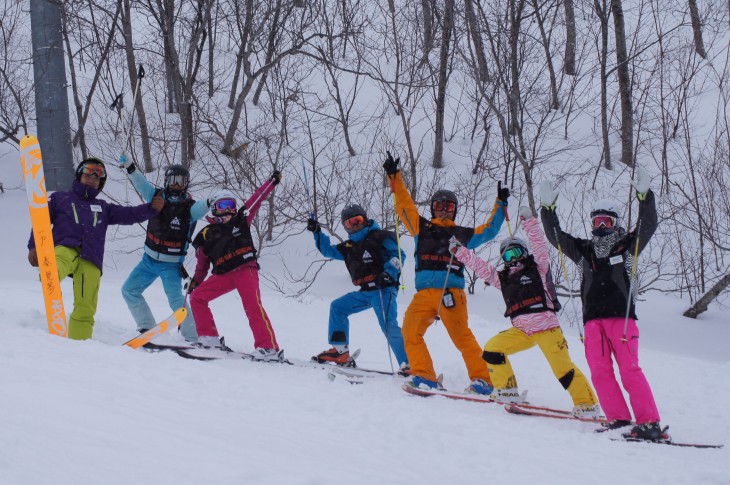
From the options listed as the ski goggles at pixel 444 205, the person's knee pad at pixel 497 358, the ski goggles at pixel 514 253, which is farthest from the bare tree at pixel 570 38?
the person's knee pad at pixel 497 358

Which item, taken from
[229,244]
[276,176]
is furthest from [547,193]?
[229,244]

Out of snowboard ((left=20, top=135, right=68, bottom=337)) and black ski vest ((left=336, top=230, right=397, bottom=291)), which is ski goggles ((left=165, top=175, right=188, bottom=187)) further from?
black ski vest ((left=336, top=230, right=397, bottom=291))

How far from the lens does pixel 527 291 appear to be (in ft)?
16.4

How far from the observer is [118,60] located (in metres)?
17.8

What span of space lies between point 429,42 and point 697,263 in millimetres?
7021

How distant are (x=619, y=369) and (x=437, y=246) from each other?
182 cm

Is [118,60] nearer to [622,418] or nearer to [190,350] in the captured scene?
[190,350]

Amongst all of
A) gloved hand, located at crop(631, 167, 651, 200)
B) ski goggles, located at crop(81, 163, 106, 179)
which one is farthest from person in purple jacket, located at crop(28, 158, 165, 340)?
gloved hand, located at crop(631, 167, 651, 200)

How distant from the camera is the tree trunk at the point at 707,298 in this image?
9344mm

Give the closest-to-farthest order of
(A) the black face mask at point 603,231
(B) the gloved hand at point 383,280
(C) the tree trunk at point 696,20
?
(A) the black face mask at point 603,231 < (B) the gloved hand at point 383,280 < (C) the tree trunk at point 696,20

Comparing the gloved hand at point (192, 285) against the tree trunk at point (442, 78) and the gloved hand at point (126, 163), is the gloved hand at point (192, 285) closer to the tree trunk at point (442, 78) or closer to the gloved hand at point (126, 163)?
the gloved hand at point (126, 163)

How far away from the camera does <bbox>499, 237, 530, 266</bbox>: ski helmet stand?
5.11m

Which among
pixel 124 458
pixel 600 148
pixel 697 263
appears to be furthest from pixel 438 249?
pixel 600 148

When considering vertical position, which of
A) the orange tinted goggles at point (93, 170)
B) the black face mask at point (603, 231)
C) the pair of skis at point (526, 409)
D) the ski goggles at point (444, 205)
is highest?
the orange tinted goggles at point (93, 170)
